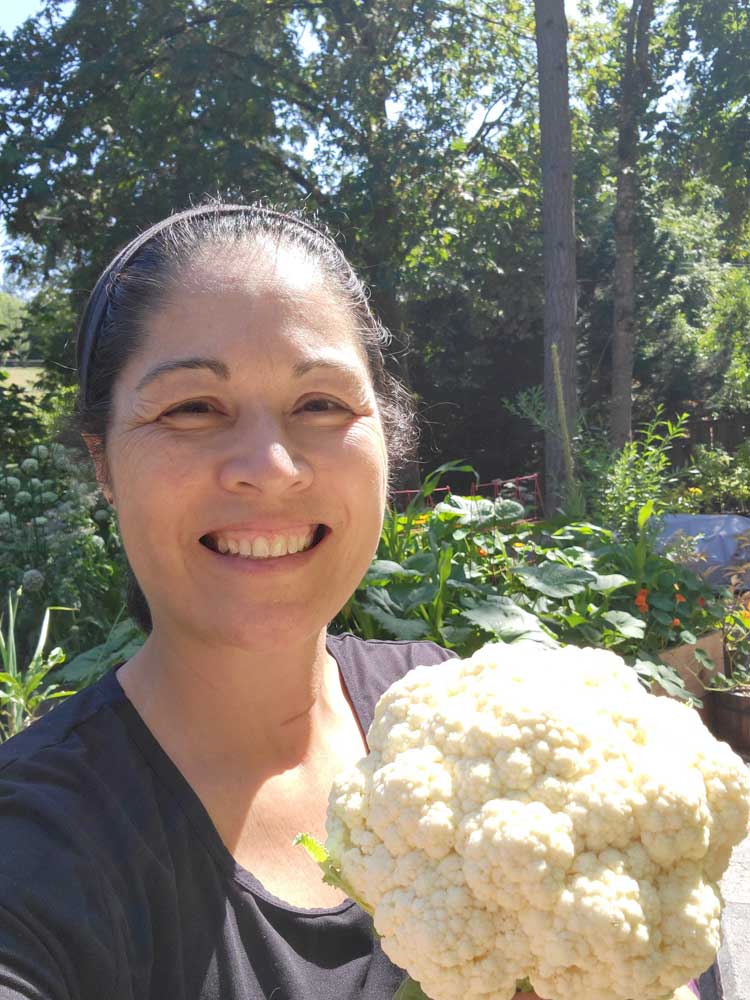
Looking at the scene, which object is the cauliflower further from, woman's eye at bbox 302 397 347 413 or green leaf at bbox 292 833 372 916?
woman's eye at bbox 302 397 347 413

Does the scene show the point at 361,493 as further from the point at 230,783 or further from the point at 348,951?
the point at 348,951

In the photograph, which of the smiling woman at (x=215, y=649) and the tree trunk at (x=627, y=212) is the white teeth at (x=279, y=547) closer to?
the smiling woman at (x=215, y=649)

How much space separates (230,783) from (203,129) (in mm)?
10750

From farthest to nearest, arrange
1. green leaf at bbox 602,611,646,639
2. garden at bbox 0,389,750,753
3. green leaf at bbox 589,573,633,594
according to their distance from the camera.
A: green leaf at bbox 589,573,633,594, green leaf at bbox 602,611,646,639, garden at bbox 0,389,750,753

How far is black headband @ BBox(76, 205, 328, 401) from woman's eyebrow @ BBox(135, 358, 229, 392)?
204 millimetres

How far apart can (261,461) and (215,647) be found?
1.03 feet

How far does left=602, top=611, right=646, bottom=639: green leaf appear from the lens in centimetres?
338

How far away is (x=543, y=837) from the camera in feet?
2.86

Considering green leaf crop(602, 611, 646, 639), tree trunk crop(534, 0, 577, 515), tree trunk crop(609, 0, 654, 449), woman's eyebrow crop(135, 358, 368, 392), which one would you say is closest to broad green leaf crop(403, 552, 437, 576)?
green leaf crop(602, 611, 646, 639)

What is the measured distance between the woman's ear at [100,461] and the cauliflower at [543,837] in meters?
0.68

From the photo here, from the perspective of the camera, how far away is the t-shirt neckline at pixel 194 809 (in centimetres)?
110

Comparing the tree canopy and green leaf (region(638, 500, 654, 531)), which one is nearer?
green leaf (region(638, 500, 654, 531))

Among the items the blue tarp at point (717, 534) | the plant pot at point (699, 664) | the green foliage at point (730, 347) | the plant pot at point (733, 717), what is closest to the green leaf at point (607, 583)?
the plant pot at point (699, 664)

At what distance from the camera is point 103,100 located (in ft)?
35.3
